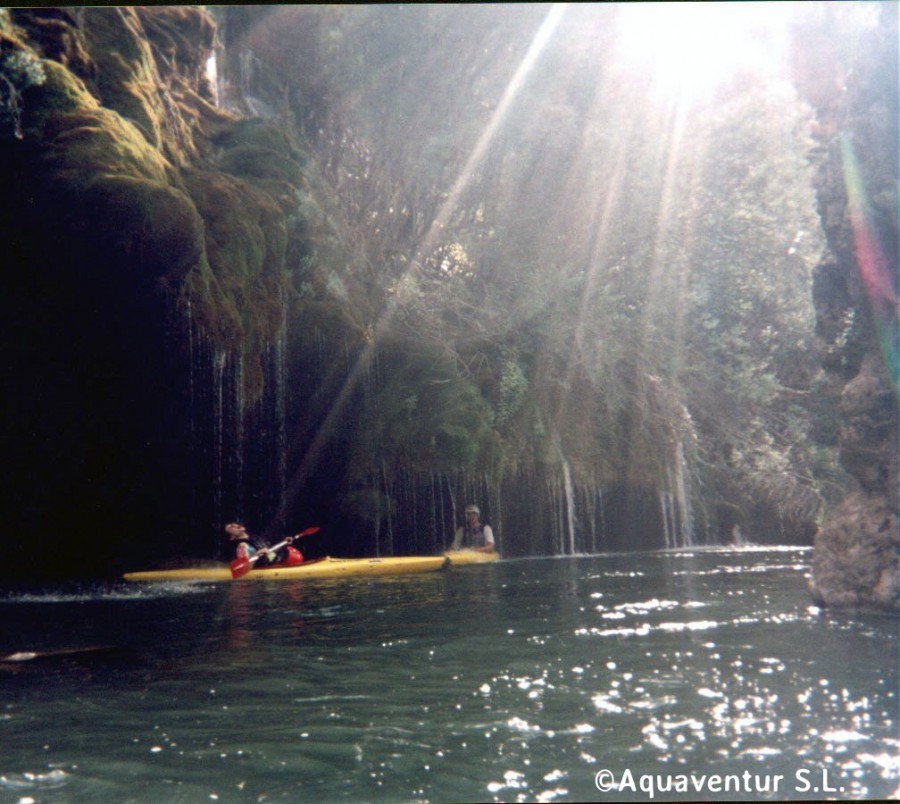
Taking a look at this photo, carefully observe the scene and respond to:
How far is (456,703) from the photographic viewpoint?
16.0ft

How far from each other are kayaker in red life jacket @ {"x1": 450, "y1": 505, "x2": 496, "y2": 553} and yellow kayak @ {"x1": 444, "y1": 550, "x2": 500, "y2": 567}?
1.31ft

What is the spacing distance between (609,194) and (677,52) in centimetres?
294

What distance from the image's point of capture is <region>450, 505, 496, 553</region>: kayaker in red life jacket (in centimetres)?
1551

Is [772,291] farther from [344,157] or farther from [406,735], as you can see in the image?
[406,735]

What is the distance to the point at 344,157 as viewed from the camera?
1834 cm

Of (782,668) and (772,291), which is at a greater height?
(772,291)

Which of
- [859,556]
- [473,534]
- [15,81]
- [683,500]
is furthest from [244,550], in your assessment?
[683,500]

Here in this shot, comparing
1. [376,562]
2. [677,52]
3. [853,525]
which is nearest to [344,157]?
[677,52]

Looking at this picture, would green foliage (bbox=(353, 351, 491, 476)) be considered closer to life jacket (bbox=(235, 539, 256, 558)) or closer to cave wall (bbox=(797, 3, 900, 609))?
life jacket (bbox=(235, 539, 256, 558))

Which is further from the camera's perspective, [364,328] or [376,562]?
[364,328]

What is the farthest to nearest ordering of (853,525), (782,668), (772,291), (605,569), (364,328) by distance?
(772,291), (364,328), (605,569), (853,525), (782,668)

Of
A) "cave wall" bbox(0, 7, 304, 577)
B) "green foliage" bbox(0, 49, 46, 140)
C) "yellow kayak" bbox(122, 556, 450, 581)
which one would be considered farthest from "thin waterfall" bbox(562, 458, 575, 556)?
"green foliage" bbox(0, 49, 46, 140)

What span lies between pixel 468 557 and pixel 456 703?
9652 millimetres

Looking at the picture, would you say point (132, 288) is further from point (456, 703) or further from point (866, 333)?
point (866, 333)
